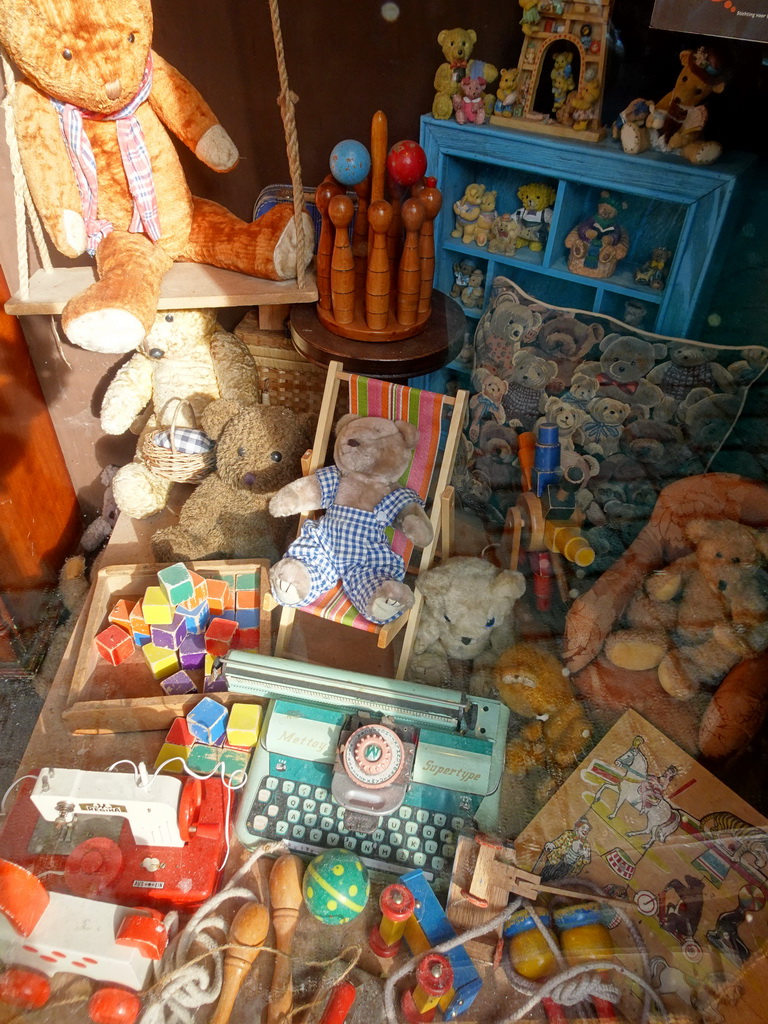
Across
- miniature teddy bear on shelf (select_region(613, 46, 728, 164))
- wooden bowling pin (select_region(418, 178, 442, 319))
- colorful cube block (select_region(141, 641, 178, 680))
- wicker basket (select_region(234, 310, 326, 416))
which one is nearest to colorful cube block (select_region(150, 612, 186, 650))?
colorful cube block (select_region(141, 641, 178, 680))

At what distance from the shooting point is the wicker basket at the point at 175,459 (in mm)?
1464

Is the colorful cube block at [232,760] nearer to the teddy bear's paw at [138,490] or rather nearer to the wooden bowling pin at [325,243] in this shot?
the teddy bear's paw at [138,490]

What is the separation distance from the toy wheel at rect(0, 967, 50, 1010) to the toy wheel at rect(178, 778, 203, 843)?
235 millimetres

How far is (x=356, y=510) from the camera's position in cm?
134

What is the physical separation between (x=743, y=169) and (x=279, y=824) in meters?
1.21

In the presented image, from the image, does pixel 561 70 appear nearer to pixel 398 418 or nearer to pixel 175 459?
pixel 398 418

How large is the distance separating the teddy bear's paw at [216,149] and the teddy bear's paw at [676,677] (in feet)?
3.75

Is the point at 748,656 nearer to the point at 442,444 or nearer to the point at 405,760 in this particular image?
the point at 405,760

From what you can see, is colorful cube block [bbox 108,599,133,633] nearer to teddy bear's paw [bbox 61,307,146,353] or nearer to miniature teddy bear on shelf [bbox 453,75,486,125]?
teddy bear's paw [bbox 61,307,146,353]

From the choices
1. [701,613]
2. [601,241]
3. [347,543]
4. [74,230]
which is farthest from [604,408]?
[74,230]

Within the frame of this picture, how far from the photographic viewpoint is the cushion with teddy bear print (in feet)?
3.95

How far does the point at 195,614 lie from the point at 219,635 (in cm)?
6

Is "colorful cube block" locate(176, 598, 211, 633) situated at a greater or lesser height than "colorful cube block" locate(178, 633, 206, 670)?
greater

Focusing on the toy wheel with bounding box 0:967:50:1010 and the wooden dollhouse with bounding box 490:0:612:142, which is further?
the wooden dollhouse with bounding box 490:0:612:142
